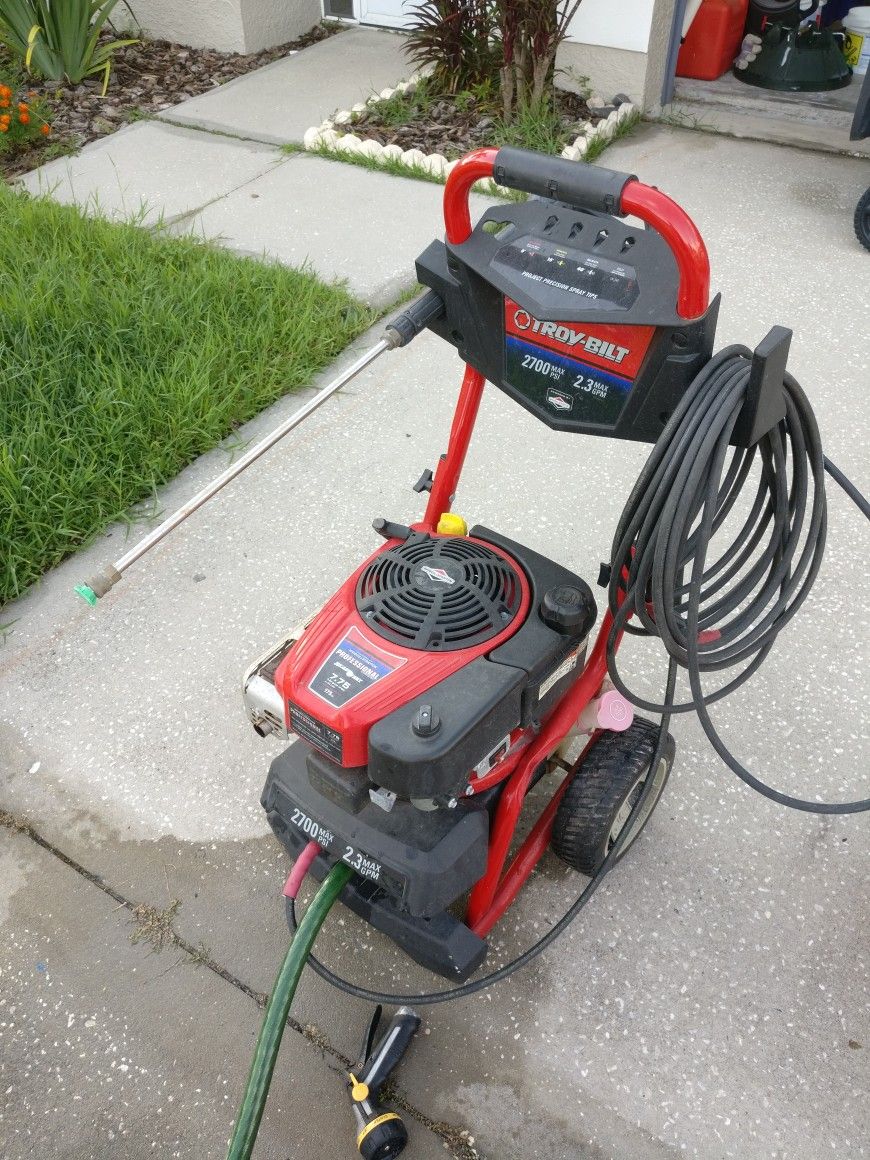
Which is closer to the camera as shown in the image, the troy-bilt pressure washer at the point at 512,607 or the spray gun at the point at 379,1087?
the troy-bilt pressure washer at the point at 512,607

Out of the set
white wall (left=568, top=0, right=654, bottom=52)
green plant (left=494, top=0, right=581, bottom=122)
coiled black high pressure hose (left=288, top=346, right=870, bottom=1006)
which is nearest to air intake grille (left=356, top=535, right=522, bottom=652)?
coiled black high pressure hose (left=288, top=346, right=870, bottom=1006)

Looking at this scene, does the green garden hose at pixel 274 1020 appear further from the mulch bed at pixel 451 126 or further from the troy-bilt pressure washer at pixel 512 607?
the mulch bed at pixel 451 126

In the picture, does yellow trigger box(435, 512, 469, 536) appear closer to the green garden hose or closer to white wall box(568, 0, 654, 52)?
the green garden hose

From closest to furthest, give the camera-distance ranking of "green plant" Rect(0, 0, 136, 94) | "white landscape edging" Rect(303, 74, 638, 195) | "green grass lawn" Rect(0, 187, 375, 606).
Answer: "green grass lawn" Rect(0, 187, 375, 606)
"white landscape edging" Rect(303, 74, 638, 195)
"green plant" Rect(0, 0, 136, 94)

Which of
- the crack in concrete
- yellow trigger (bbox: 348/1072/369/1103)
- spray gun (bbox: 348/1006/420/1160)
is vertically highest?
yellow trigger (bbox: 348/1072/369/1103)

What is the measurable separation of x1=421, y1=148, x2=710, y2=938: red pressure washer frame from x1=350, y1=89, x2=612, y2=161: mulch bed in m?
2.87

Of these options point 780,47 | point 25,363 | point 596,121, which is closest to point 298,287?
point 25,363

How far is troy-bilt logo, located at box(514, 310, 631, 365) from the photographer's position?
4.20ft

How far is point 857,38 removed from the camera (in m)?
4.80

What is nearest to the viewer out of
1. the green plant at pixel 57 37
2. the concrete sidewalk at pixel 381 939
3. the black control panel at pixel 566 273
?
the black control panel at pixel 566 273

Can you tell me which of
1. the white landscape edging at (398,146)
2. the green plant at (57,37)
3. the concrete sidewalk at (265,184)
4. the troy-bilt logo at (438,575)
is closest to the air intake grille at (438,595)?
the troy-bilt logo at (438,575)

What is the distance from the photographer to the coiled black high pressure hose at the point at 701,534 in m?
1.18

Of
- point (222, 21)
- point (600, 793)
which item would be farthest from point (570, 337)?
point (222, 21)

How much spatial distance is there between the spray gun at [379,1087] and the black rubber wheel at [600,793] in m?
0.38
